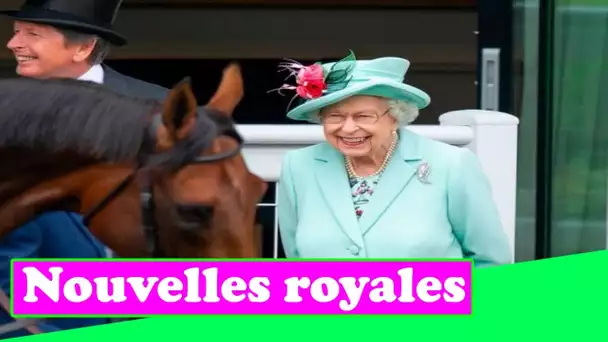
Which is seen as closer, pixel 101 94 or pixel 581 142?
pixel 101 94

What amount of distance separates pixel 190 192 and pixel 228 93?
20 cm

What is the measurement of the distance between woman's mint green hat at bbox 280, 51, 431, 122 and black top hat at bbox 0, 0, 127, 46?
447 millimetres

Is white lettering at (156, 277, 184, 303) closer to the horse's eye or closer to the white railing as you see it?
the horse's eye

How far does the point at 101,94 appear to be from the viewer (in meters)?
1.82

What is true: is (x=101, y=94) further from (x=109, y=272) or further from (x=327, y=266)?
(x=327, y=266)

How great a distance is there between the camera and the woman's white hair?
1.89 m

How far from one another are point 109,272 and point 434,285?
59 centimetres

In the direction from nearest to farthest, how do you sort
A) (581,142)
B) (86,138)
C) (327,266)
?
(86,138) → (327,266) → (581,142)

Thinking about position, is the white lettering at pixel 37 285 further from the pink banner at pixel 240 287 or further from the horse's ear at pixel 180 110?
the horse's ear at pixel 180 110

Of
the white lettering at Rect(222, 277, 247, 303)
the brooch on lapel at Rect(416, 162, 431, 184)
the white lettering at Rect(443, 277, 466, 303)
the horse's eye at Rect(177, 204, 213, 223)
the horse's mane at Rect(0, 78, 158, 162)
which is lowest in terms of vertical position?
the white lettering at Rect(443, 277, 466, 303)

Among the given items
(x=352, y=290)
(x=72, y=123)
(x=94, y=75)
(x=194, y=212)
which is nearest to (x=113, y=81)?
(x=94, y=75)

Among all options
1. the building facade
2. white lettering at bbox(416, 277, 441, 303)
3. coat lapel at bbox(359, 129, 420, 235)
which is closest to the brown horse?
coat lapel at bbox(359, 129, 420, 235)

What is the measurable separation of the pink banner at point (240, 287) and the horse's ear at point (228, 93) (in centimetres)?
27

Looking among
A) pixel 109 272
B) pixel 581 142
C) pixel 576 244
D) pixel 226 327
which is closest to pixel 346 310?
pixel 226 327
